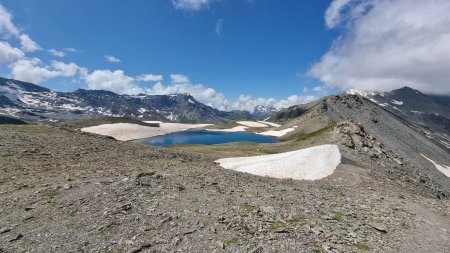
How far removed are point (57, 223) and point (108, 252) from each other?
4.40m

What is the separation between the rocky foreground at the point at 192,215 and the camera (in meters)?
14.7

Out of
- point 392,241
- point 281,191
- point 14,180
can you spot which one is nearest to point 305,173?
point 281,191

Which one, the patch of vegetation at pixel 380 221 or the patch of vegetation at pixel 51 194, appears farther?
the patch of vegetation at pixel 380 221

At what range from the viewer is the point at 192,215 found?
695 inches

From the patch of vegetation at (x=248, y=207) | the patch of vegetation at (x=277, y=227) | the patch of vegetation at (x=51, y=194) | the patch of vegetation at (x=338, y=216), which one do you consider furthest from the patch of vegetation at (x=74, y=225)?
the patch of vegetation at (x=338, y=216)

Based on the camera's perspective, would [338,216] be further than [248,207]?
Yes

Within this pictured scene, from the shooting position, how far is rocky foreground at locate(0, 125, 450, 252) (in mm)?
14680

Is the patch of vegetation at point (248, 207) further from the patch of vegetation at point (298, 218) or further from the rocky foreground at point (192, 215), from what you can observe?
the patch of vegetation at point (298, 218)

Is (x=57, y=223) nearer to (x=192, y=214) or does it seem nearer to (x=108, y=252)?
(x=108, y=252)

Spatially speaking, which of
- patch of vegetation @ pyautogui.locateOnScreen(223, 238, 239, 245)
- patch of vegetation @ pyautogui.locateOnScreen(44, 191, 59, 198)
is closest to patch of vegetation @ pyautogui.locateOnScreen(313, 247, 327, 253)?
patch of vegetation @ pyautogui.locateOnScreen(223, 238, 239, 245)

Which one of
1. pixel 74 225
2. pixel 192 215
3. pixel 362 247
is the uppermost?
pixel 192 215

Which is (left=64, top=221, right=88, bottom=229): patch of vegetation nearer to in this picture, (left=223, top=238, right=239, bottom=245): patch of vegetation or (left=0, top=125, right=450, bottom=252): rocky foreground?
(left=0, top=125, right=450, bottom=252): rocky foreground

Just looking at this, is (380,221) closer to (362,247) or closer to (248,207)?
(362,247)

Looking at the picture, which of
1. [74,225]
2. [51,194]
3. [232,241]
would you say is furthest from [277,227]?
[51,194]
